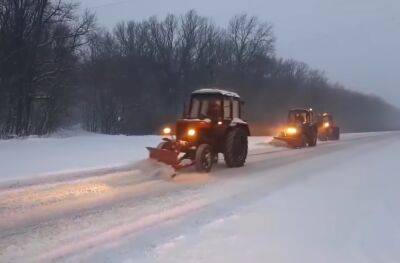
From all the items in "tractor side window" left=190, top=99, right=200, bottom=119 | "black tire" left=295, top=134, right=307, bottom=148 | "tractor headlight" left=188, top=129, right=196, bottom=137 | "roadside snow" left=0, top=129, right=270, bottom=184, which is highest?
"tractor side window" left=190, top=99, right=200, bottom=119

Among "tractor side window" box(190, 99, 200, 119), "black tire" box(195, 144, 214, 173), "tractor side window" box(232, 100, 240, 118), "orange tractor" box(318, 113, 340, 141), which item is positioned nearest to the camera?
"black tire" box(195, 144, 214, 173)

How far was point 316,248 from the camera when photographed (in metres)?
6.80

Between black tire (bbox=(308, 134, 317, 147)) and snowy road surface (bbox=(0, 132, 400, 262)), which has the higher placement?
black tire (bbox=(308, 134, 317, 147))

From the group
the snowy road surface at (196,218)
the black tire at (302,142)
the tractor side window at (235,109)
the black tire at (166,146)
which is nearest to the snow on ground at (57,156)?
the snowy road surface at (196,218)

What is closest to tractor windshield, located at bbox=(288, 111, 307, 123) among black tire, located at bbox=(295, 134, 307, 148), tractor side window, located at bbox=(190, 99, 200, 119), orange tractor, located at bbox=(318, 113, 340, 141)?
black tire, located at bbox=(295, 134, 307, 148)

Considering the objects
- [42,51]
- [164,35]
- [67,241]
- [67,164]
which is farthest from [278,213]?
[164,35]

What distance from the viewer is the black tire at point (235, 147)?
15.5 metres

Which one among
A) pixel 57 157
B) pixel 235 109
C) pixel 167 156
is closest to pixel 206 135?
pixel 235 109

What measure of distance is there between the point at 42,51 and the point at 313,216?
29777 mm

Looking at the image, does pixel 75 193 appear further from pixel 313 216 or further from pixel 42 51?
pixel 42 51

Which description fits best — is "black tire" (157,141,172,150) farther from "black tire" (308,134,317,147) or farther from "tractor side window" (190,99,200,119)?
"black tire" (308,134,317,147)

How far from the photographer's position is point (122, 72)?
230 feet

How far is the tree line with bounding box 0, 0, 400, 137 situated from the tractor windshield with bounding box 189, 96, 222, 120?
1687cm

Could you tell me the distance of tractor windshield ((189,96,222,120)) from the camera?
15227 millimetres
